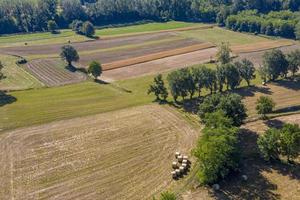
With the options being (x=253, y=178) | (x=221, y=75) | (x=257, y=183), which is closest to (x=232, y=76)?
(x=221, y=75)

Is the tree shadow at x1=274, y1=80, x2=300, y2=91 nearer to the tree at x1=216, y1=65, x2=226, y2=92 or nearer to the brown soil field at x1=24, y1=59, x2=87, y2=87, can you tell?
the tree at x1=216, y1=65, x2=226, y2=92

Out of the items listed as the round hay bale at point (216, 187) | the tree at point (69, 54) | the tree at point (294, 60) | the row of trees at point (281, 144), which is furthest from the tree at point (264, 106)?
the tree at point (69, 54)

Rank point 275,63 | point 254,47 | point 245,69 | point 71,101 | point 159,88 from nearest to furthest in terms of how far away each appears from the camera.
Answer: point 159,88
point 71,101
point 245,69
point 275,63
point 254,47

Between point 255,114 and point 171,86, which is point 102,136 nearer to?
point 171,86

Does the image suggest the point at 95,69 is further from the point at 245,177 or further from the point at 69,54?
the point at 245,177

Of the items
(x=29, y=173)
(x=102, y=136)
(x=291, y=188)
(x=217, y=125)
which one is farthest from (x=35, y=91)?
(x=291, y=188)
